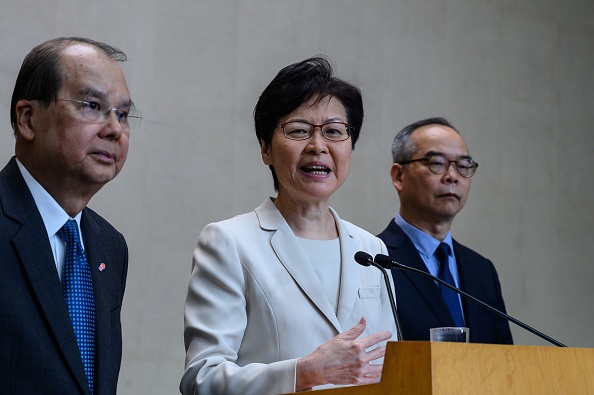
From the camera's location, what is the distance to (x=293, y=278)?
2.89 meters

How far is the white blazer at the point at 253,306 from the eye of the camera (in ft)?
8.85

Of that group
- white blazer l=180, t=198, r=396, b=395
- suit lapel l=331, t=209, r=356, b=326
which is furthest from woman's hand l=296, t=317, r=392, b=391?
suit lapel l=331, t=209, r=356, b=326

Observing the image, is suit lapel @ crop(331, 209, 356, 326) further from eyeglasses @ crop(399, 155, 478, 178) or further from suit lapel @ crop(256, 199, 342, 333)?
eyeglasses @ crop(399, 155, 478, 178)

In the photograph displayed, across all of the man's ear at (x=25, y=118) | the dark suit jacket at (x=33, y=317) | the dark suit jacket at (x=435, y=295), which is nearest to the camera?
the dark suit jacket at (x=33, y=317)

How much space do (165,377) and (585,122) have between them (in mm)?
4250

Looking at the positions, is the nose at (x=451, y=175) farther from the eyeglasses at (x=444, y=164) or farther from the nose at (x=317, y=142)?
the nose at (x=317, y=142)

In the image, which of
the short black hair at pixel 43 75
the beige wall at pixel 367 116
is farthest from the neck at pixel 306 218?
the beige wall at pixel 367 116

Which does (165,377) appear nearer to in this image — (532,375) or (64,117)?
(64,117)

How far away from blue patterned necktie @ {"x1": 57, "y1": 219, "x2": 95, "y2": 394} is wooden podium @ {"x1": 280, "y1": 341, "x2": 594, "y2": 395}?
719 millimetres

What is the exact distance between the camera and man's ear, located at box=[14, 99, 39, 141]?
2623mm

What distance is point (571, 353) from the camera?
7.26 feet

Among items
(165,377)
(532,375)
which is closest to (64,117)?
(532,375)

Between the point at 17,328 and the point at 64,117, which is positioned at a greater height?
the point at 64,117

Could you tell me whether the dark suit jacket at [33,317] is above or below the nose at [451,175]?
below
